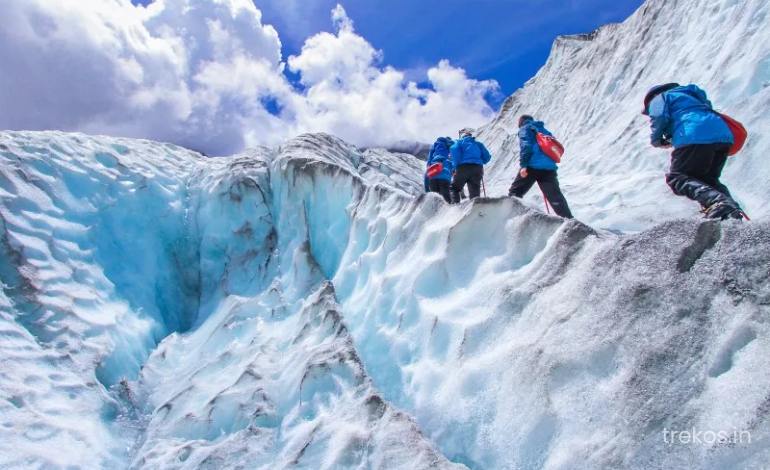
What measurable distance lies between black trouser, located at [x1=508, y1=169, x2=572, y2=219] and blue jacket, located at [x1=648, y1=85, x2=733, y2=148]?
1.24 m

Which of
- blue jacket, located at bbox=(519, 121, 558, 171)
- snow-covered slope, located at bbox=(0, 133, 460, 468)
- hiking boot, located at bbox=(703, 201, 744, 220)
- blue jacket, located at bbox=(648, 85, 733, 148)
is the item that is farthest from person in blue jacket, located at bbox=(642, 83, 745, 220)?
snow-covered slope, located at bbox=(0, 133, 460, 468)

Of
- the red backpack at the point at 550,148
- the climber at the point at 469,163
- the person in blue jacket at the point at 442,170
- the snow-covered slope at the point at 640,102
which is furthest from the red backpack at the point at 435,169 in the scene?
the red backpack at the point at 550,148

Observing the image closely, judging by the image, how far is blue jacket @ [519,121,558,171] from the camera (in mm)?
5520

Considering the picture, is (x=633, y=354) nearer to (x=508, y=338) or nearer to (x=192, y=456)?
(x=508, y=338)

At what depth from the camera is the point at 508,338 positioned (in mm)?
3312

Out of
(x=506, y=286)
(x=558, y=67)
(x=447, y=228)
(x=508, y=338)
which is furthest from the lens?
(x=558, y=67)

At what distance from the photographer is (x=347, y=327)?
5.04 meters

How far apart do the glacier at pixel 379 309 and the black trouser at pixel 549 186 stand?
2.55ft

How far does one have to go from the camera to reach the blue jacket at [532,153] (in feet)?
18.1

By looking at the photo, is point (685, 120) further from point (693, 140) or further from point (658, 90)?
point (658, 90)

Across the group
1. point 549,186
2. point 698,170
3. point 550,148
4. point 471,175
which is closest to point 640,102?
point 471,175

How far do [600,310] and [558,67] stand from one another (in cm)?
1731

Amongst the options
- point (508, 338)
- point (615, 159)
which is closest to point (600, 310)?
point (508, 338)

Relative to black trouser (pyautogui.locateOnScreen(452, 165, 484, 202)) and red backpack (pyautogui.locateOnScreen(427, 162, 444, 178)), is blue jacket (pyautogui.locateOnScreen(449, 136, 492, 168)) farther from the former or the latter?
red backpack (pyautogui.locateOnScreen(427, 162, 444, 178))
